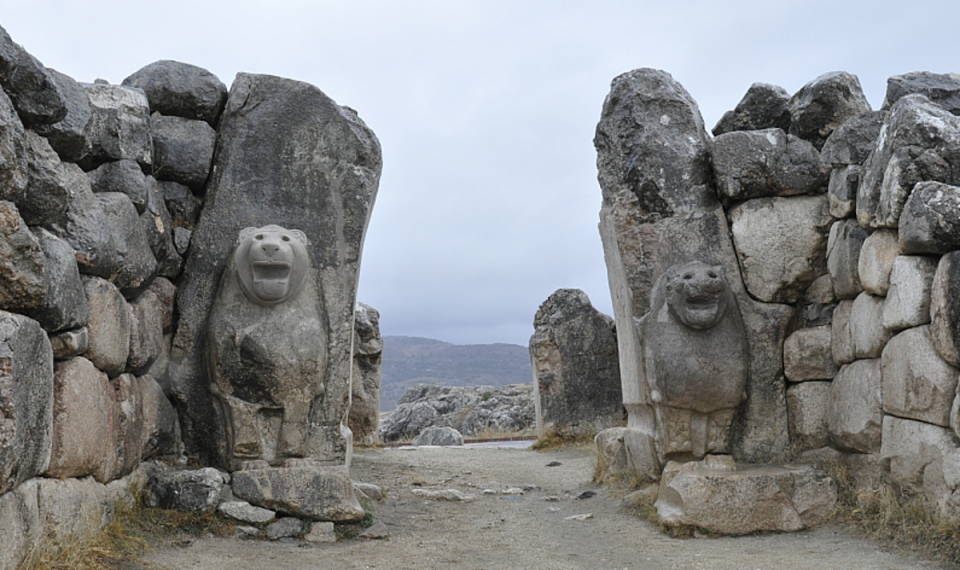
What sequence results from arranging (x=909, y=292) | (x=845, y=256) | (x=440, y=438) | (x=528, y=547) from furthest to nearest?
(x=440, y=438), (x=845, y=256), (x=528, y=547), (x=909, y=292)

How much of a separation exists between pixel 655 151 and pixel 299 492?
360 cm

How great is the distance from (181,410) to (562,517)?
2.92 metres

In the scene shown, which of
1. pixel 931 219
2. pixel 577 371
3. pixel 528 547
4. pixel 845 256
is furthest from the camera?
pixel 577 371

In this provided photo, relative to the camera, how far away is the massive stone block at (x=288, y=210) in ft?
18.6

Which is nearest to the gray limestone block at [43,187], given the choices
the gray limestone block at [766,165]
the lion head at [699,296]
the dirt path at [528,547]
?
the dirt path at [528,547]

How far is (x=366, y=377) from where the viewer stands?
11.2 m

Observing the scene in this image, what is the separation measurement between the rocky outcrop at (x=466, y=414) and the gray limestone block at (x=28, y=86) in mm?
13440

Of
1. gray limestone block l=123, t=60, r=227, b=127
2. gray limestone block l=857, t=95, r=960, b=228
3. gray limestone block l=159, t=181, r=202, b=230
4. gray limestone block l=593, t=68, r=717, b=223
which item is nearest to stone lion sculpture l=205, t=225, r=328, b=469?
gray limestone block l=159, t=181, r=202, b=230

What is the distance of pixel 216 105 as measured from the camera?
5918mm

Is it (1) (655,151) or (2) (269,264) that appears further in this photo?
(1) (655,151)

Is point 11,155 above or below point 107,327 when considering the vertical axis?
above

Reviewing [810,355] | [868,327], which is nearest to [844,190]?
[868,327]

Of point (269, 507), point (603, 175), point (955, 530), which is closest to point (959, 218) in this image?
point (955, 530)

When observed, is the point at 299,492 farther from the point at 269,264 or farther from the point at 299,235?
the point at 299,235
